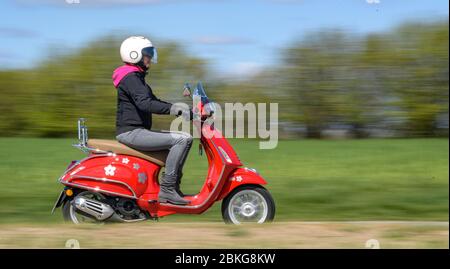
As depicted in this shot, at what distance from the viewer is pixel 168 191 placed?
25.5ft

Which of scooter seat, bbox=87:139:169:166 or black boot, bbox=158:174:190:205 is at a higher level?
scooter seat, bbox=87:139:169:166

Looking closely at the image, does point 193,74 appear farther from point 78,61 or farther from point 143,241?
point 143,241

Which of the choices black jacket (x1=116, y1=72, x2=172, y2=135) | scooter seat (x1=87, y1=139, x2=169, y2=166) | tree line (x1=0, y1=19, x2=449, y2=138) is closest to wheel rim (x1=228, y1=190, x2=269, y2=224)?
scooter seat (x1=87, y1=139, x2=169, y2=166)

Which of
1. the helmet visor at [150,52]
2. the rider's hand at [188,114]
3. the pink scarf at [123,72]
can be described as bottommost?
the rider's hand at [188,114]

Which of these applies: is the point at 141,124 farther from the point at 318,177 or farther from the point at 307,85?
the point at 307,85

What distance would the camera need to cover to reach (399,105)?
20.5 m

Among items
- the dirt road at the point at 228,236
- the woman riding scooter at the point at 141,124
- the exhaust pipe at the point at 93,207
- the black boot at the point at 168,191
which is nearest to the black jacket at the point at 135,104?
the woman riding scooter at the point at 141,124

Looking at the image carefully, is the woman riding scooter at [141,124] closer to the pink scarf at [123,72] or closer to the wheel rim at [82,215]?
the pink scarf at [123,72]

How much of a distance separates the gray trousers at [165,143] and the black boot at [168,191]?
0.07 feet

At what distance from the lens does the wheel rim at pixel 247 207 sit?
7.76m

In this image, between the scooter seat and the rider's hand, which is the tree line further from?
the rider's hand

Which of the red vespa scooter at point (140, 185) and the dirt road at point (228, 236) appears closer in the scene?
the dirt road at point (228, 236)

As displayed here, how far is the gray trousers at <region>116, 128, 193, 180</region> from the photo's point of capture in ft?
25.1

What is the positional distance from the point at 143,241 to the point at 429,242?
2363 millimetres
